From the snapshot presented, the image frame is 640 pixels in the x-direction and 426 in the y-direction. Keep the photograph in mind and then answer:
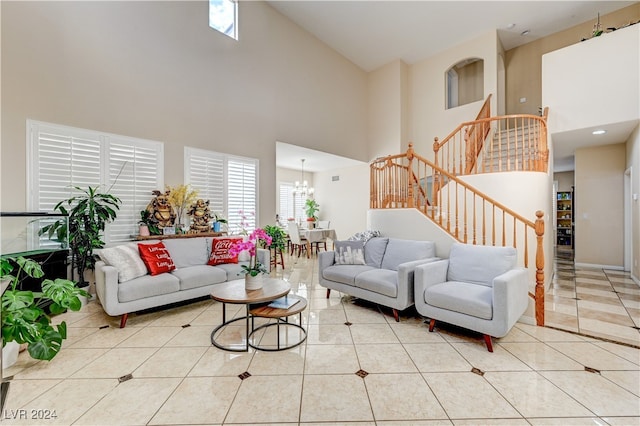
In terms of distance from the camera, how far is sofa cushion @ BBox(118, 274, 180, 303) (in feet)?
9.95

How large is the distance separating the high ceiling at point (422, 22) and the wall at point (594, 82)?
1.87 ft

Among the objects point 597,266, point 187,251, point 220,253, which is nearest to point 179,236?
point 187,251

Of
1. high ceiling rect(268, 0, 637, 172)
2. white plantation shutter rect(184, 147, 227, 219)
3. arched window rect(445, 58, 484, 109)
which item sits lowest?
white plantation shutter rect(184, 147, 227, 219)

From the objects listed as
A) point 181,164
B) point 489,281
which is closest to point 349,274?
point 489,281

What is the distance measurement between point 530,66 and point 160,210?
30.3 feet

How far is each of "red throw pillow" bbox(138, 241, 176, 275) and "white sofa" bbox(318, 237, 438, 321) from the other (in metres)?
2.04

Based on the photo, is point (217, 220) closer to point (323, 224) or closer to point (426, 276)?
point (426, 276)

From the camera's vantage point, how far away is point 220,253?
4.16 meters

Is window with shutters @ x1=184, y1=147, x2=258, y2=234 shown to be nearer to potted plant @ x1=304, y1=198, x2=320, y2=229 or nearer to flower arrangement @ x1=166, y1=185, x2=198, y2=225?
flower arrangement @ x1=166, y1=185, x2=198, y2=225

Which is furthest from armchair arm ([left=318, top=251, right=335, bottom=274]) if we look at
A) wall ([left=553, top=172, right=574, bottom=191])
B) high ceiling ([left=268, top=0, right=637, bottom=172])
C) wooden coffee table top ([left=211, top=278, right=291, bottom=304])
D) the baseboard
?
wall ([left=553, top=172, right=574, bottom=191])

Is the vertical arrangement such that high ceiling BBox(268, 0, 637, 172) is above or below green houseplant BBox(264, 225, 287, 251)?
above

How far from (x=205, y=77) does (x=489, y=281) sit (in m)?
5.20

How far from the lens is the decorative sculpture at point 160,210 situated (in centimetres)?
414

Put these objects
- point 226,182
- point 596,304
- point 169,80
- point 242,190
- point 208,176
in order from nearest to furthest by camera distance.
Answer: point 596,304
point 169,80
point 208,176
point 226,182
point 242,190
